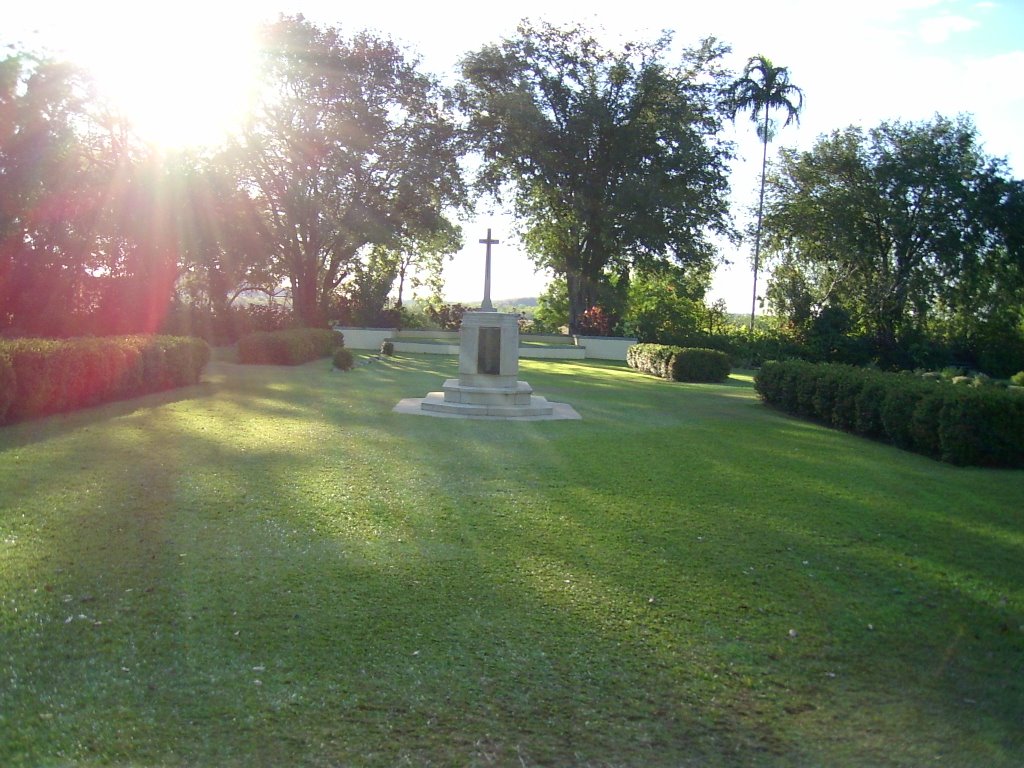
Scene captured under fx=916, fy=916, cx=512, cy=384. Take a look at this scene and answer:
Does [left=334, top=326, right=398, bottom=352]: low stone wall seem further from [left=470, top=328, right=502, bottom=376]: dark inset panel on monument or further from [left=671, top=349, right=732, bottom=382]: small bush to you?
[left=470, top=328, right=502, bottom=376]: dark inset panel on monument

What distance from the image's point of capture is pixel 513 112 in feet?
118

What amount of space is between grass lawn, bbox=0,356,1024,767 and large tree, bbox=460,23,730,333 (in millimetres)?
29004

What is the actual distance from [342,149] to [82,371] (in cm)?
2265

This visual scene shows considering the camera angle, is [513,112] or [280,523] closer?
[280,523]

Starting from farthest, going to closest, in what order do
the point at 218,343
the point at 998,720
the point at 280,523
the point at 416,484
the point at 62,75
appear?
the point at 218,343
the point at 62,75
the point at 416,484
the point at 280,523
the point at 998,720

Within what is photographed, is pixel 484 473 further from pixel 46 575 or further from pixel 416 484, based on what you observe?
pixel 46 575

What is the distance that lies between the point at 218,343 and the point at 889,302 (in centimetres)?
2670

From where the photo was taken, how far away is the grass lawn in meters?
3.63

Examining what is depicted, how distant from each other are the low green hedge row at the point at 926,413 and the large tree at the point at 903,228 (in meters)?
23.3

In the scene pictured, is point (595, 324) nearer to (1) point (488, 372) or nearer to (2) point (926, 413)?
(1) point (488, 372)

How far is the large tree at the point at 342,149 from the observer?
33.3 metres

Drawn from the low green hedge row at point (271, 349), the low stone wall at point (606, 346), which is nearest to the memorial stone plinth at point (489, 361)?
the low green hedge row at point (271, 349)

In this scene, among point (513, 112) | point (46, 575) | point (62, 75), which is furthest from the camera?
point (513, 112)

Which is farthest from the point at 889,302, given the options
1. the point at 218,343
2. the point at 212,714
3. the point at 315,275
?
the point at 212,714
